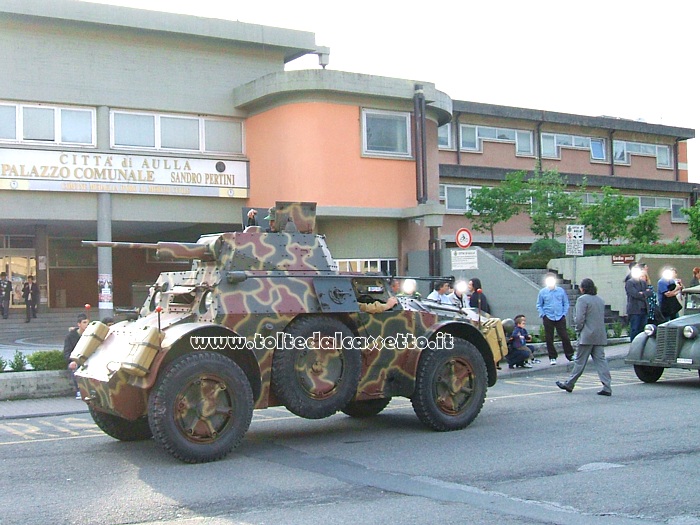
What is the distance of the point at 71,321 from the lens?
25.4 metres

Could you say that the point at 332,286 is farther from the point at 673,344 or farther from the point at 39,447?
the point at 673,344

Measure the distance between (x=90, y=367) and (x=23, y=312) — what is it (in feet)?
60.8

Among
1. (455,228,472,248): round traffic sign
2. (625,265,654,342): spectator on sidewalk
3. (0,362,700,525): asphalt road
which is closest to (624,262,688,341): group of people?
(625,265,654,342): spectator on sidewalk

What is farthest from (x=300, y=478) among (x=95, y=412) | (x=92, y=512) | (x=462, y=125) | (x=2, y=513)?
(x=462, y=125)

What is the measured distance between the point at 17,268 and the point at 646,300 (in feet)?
64.7

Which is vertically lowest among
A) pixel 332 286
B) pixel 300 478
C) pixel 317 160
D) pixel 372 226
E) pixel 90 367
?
pixel 300 478

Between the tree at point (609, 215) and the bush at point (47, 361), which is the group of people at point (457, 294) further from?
the tree at point (609, 215)

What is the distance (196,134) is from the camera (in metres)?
22.8

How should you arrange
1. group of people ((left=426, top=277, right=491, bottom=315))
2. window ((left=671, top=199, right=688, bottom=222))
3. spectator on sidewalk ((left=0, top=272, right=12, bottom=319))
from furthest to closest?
window ((left=671, top=199, right=688, bottom=222)), spectator on sidewalk ((left=0, top=272, right=12, bottom=319)), group of people ((left=426, top=277, right=491, bottom=315))

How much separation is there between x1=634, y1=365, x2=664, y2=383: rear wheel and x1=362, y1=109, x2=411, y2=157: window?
10.7 metres

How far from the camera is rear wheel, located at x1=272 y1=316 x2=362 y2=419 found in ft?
29.9

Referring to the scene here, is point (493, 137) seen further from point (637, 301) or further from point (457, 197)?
point (637, 301)

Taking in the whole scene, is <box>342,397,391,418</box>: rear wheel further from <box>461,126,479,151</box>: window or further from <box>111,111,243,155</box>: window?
<box>461,126,479,151</box>: window

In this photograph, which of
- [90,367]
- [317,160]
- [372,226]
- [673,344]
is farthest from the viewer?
[372,226]
